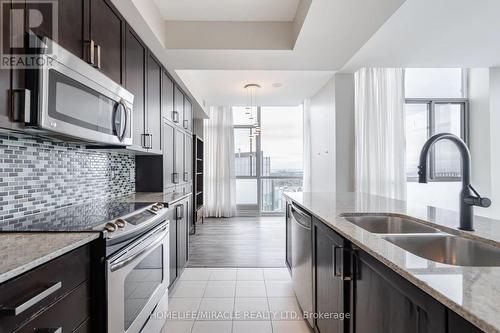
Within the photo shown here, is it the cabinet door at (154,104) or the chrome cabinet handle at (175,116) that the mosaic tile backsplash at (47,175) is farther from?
the chrome cabinet handle at (175,116)

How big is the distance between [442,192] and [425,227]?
14.0 ft

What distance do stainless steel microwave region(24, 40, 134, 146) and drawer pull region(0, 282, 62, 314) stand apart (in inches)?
25.5

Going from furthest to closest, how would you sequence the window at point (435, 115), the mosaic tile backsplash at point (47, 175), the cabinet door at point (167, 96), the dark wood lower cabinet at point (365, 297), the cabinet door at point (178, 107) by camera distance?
the window at point (435, 115)
the cabinet door at point (178, 107)
the cabinet door at point (167, 96)
the mosaic tile backsplash at point (47, 175)
the dark wood lower cabinet at point (365, 297)

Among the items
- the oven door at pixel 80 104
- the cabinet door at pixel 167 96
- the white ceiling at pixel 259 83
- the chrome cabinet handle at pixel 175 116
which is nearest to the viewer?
the oven door at pixel 80 104

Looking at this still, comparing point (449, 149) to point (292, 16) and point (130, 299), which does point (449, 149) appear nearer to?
point (292, 16)

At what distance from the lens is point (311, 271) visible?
1.76m

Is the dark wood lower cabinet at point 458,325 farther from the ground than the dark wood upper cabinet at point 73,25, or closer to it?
closer to it

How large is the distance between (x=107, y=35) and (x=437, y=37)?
321 centimetres

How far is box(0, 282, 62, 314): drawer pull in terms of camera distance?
27.2 inches

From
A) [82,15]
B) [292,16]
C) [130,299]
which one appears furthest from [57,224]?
[292,16]

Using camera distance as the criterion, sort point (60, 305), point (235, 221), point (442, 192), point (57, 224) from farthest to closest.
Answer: point (235, 221) < point (442, 192) < point (57, 224) < point (60, 305)

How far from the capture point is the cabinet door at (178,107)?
3.22m

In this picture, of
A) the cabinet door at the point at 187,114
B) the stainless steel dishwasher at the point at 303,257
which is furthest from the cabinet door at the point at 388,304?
the cabinet door at the point at 187,114

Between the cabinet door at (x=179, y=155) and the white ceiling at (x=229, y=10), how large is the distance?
1359mm
